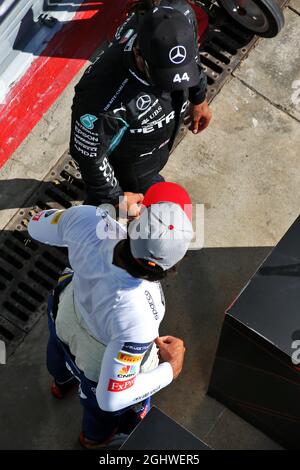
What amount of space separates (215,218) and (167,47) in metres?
1.60

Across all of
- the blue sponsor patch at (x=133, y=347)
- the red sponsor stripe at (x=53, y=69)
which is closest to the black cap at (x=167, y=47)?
the blue sponsor patch at (x=133, y=347)

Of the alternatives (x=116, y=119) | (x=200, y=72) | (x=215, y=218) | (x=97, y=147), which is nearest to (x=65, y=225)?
(x=97, y=147)

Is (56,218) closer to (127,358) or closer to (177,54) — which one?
(127,358)

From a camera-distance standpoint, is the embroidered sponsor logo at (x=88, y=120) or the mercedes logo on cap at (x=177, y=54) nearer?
the mercedes logo on cap at (x=177, y=54)

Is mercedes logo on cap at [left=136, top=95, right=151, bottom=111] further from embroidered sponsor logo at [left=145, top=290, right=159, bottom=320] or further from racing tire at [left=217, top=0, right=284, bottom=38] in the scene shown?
racing tire at [left=217, top=0, right=284, bottom=38]

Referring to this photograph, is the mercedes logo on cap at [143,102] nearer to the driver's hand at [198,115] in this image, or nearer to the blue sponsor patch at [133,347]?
the driver's hand at [198,115]

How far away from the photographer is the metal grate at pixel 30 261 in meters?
4.82

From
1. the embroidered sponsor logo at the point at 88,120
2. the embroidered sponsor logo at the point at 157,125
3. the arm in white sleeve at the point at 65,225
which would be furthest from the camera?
the embroidered sponsor logo at the point at 157,125

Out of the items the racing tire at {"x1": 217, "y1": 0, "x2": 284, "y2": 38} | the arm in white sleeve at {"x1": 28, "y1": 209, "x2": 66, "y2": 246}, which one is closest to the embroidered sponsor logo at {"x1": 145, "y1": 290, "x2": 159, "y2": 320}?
the arm in white sleeve at {"x1": 28, "y1": 209, "x2": 66, "y2": 246}

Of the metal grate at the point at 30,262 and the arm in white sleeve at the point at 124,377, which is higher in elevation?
the arm in white sleeve at the point at 124,377

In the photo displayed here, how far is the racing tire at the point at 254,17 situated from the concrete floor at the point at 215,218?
0.12 m

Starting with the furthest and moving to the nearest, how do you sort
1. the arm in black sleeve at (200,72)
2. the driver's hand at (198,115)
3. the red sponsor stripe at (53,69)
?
the red sponsor stripe at (53,69)
the driver's hand at (198,115)
the arm in black sleeve at (200,72)

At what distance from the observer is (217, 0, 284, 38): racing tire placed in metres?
5.44

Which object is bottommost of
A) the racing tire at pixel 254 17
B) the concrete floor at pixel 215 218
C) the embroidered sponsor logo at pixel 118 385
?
the concrete floor at pixel 215 218
